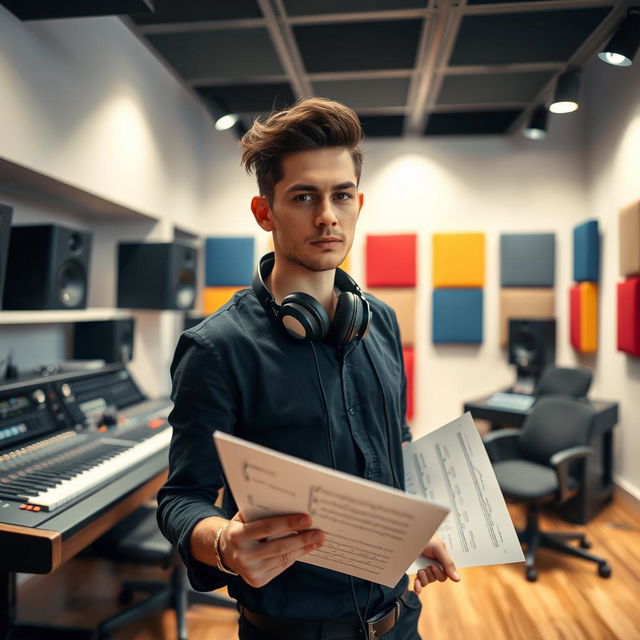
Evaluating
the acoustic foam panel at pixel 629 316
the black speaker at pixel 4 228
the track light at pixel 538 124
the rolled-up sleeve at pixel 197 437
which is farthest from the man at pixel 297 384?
the track light at pixel 538 124

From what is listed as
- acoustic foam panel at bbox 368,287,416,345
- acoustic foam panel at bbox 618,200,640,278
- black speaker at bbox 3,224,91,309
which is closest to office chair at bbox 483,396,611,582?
acoustic foam panel at bbox 618,200,640,278

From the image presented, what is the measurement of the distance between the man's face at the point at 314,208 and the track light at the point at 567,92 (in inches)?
98.2

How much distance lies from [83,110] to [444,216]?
2686 mm

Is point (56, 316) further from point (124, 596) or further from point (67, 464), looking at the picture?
point (124, 596)

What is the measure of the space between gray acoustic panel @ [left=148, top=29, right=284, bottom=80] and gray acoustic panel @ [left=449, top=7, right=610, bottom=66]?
3.42 ft

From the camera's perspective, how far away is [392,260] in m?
3.99

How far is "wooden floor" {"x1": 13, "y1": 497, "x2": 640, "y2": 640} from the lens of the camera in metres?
2.01

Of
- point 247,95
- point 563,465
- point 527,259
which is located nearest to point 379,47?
point 247,95

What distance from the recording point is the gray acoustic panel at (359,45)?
2551mm

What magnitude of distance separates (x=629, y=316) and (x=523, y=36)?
1666 mm

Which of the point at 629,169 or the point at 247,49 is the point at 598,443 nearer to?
the point at 629,169

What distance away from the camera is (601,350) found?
3.56m

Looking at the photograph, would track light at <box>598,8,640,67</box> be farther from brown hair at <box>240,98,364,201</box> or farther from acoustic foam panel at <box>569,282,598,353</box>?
brown hair at <box>240,98,364,201</box>

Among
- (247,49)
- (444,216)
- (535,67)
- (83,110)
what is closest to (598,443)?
(444,216)
